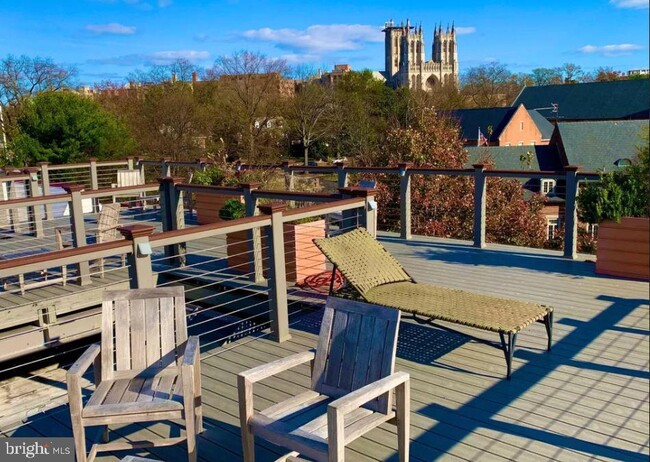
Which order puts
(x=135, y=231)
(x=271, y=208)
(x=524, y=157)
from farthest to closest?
1. (x=524, y=157)
2. (x=271, y=208)
3. (x=135, y=231)

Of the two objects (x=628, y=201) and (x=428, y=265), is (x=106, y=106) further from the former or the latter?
(x=628, y=201)

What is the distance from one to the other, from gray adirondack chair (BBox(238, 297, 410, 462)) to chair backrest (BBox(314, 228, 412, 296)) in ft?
4.93

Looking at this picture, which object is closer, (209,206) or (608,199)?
(608,199)

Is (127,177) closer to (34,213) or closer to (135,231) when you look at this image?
(34,213)

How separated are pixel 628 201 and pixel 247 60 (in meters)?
28.7

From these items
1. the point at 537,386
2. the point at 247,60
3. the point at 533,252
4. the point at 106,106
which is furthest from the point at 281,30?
the point at 537,386

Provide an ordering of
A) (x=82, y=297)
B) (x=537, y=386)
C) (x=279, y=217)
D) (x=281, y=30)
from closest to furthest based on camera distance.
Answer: (x=537, y=386) → (x=279, y=217) → (x=82, y=297) → (x=281, y=30)

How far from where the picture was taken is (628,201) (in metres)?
5.73

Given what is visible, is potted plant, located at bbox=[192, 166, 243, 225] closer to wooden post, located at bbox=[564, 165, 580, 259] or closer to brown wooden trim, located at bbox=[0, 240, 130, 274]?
wooden post, located at bbox=[564, 165, 580, 259]

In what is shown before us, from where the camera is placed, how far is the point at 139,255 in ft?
11.9

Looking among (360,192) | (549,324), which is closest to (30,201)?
(360,192)

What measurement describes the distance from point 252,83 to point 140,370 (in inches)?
1167

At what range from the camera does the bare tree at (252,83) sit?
3045cm

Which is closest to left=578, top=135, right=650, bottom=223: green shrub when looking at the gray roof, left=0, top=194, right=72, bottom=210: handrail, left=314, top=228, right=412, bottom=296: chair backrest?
left=314, top=228, right=412, bottom=296: chair backrest
